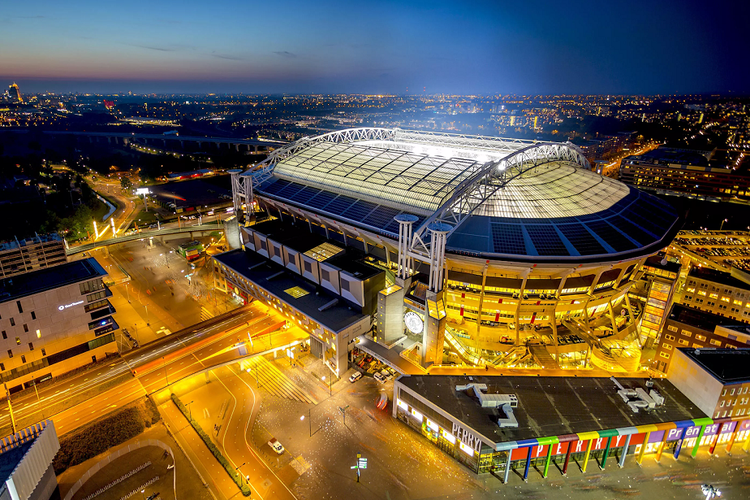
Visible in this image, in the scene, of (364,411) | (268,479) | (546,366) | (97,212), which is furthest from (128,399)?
(97,212)

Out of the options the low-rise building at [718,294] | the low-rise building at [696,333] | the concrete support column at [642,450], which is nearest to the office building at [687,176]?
the low-rise building at [718,294]

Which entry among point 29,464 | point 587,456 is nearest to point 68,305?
point 29,464

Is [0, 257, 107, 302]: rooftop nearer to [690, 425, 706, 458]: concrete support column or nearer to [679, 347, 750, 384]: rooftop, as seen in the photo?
[679, 347, 750, 384]: rooftop

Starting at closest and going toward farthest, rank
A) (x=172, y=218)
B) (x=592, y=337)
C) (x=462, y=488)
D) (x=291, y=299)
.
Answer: (x=462, y=488)
(x=592, y=337)
(x=291, y=299)
(x=172, y=218)

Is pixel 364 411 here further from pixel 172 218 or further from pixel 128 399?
pixel 172 218

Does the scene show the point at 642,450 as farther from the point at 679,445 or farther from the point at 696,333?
the point at 696,333

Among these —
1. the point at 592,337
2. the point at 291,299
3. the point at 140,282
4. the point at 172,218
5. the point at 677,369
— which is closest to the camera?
the point at 677,369
